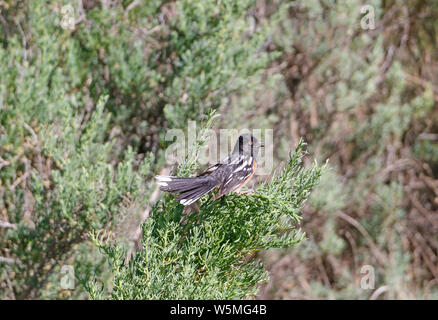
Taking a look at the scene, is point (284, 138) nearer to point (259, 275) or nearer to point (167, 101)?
point (167, 101)

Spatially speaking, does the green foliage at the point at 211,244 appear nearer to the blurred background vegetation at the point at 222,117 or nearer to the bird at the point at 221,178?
the bird at the point at 221,178

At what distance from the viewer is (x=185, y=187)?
2525 millimetres

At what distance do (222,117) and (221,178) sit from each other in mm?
2364

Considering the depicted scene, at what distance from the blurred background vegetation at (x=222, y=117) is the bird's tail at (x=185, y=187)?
413 mm

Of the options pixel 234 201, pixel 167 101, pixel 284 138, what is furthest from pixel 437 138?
pixel 234 201

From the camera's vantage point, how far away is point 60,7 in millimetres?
4676

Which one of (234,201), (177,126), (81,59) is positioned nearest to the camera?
(234,201)

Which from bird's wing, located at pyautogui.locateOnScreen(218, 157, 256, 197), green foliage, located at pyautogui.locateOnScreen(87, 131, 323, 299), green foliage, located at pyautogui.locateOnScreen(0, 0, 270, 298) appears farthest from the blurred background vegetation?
green foliage, located at pyautogui.locateOnScreen(87, 131, 323, 299)

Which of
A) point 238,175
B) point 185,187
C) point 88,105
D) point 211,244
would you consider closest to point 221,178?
point 238,175

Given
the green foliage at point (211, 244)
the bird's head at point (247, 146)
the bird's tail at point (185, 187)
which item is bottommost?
the green foliage at point (211, 244)

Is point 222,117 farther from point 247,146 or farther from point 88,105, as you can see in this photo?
point 247,146

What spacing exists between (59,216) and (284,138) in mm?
2877

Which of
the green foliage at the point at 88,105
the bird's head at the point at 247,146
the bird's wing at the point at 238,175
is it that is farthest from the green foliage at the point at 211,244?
the green foliage at the point at 88,105

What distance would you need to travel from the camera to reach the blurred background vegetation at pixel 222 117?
414 centimetres
